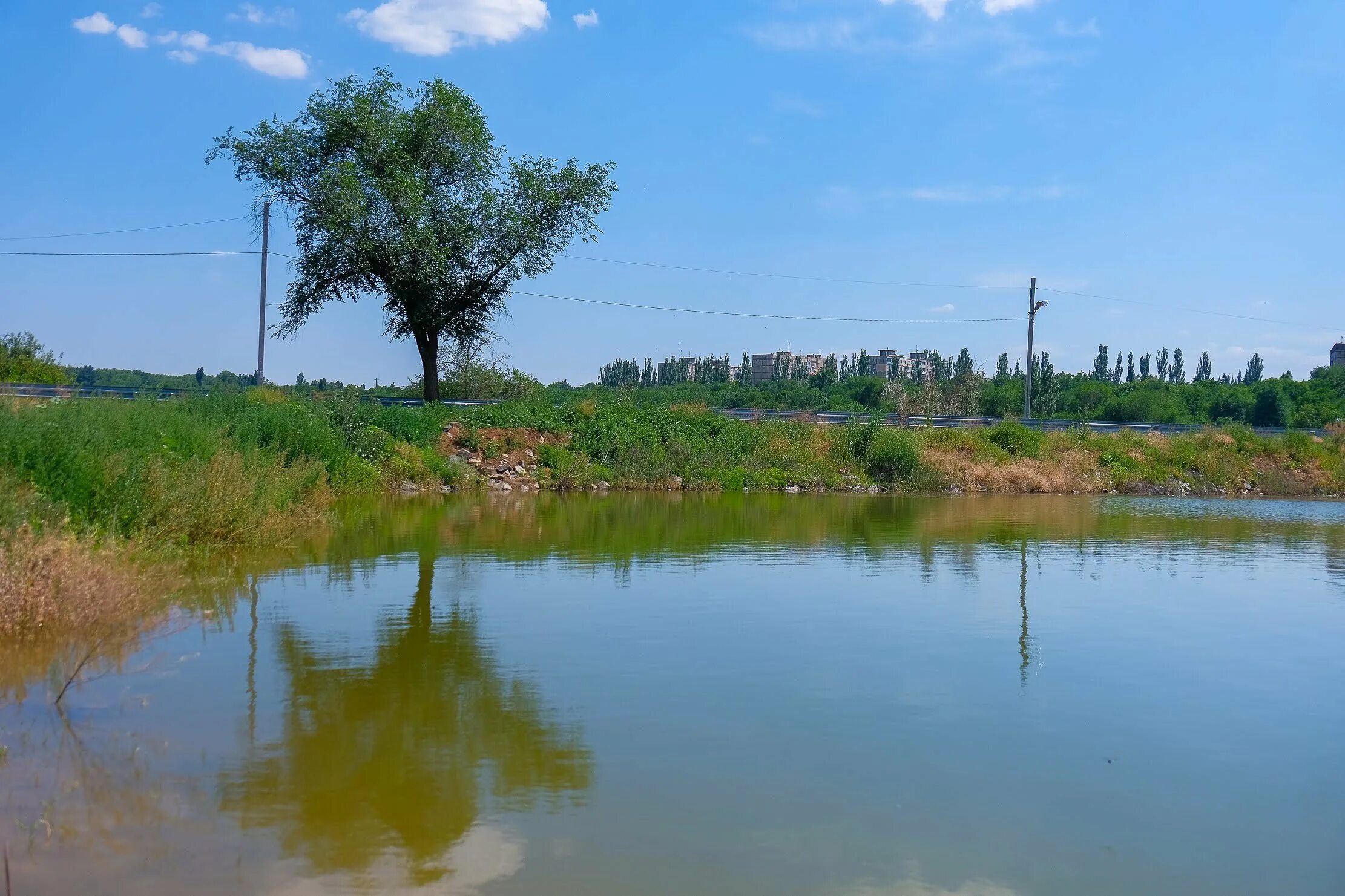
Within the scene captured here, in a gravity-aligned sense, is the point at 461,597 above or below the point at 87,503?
below

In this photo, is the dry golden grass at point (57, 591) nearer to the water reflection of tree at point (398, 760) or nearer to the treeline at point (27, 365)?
the water reflection of tree at point (398, 760)

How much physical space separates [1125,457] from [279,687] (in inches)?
1618

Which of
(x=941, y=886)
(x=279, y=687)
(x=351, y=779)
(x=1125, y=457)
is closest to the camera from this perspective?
(x=941, y=886)

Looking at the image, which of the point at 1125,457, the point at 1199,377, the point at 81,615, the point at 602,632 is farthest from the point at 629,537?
the point at 1199,377

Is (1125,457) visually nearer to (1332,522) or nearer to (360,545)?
(1332,522)

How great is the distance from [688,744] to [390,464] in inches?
950

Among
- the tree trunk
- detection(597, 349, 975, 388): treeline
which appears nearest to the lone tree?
the tree trunk

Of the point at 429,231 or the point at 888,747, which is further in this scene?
the point at 429,231

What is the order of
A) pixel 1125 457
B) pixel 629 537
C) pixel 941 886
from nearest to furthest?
pixel 941 886, pixel 629 537, pixel 1125 457

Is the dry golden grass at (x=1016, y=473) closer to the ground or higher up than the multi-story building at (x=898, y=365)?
closer to the ground

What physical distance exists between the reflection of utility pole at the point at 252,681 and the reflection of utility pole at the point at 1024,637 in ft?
20.1

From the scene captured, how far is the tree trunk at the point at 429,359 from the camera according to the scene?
39875 mm

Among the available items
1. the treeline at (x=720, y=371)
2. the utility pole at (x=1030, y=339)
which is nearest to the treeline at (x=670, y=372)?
the treeline at (x=720, y=371)

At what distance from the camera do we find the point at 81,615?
952 cm
